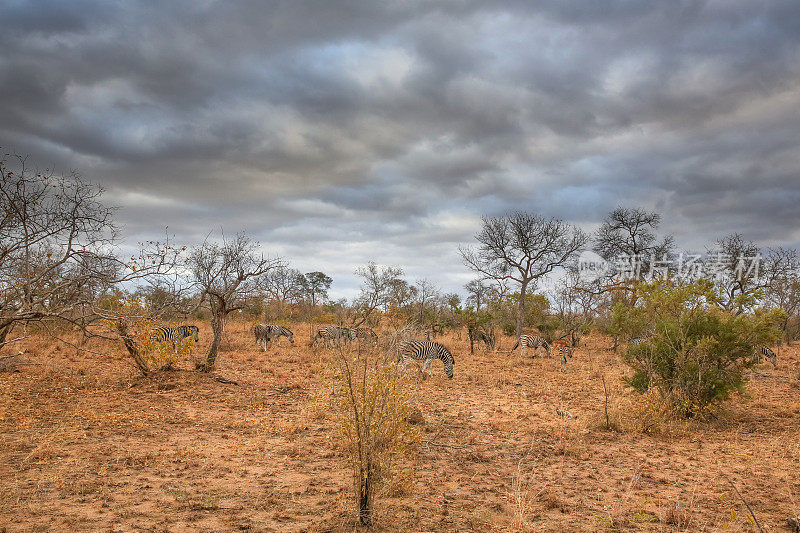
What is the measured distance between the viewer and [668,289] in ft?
38.6

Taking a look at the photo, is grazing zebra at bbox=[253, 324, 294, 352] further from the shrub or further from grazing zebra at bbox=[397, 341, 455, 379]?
the shrub

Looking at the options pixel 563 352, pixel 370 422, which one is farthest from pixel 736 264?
pixel 370 422

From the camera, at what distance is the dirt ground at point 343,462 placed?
5.20 meters

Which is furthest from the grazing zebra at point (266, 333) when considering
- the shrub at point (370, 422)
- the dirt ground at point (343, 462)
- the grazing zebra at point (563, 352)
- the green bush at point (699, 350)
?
the shrub at point (370, 422)

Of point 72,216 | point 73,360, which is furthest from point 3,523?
point 73,360

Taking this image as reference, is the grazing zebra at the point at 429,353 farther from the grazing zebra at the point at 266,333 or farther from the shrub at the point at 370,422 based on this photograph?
the shrub at the point at 370,422

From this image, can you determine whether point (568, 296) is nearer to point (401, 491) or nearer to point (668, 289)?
point (668, 289)

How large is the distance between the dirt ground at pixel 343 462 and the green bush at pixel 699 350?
63cm

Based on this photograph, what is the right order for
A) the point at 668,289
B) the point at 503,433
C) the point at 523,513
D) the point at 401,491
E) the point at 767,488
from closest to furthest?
the point at 523,513 → the point at 401,491 → the point at 767,488 → the point at 503,433 → the point at 668,289

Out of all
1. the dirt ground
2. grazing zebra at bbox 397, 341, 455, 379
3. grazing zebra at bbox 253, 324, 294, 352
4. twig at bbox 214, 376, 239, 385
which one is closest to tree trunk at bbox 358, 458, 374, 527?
the dirt ground

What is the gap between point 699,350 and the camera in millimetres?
9969

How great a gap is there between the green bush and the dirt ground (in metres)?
0.63

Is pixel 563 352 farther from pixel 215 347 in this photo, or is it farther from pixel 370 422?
pixel 370 422

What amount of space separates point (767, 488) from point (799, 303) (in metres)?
34.5
